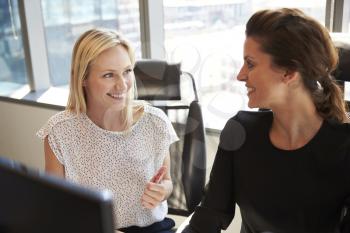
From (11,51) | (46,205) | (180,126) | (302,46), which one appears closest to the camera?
(46,205)

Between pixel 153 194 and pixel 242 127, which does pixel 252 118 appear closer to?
pixel 242 127

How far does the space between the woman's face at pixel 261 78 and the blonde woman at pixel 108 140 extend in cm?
48

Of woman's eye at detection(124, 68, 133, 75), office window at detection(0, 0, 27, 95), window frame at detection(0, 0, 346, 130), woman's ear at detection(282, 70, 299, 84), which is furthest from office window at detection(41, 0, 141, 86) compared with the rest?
woman's ear at detection(282, 70, 299, 84)

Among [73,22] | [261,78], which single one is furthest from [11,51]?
[261,78]

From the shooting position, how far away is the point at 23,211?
22.9 inches

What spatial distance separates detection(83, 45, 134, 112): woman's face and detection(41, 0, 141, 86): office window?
1147 mm

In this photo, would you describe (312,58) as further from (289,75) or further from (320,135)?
(320,135)

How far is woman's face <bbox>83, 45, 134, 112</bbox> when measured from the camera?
148 cm

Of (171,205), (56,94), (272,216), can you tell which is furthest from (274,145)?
(56,94)

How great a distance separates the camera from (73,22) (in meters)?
3.19

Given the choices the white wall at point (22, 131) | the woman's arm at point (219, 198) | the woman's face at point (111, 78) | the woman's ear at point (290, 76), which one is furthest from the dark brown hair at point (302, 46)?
the white wall at point (22, 131)

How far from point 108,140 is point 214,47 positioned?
1082 mm

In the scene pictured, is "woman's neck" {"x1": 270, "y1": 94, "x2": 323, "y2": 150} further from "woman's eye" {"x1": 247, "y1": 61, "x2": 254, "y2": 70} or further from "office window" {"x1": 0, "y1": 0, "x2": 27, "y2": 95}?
"office window" {"x1": 0, "y1": 0, "x2": 27, "y2": 95}

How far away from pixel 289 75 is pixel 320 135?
7.5 inches
